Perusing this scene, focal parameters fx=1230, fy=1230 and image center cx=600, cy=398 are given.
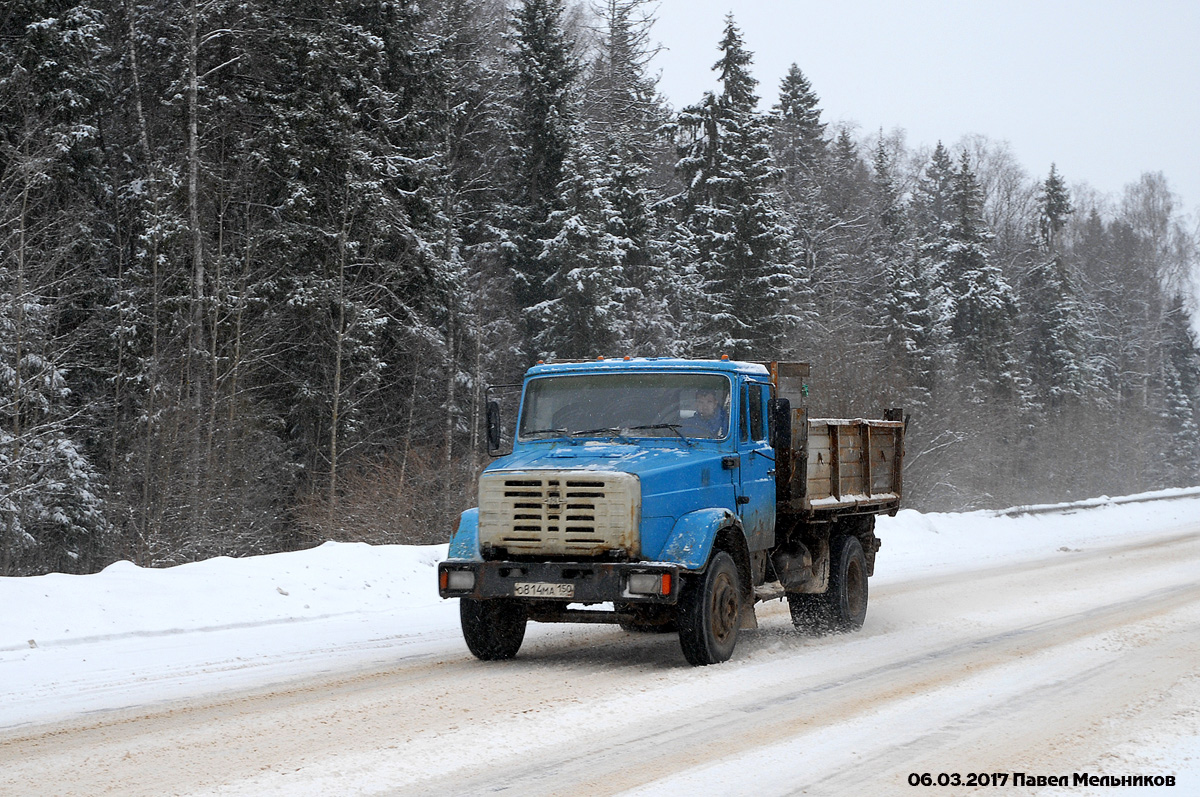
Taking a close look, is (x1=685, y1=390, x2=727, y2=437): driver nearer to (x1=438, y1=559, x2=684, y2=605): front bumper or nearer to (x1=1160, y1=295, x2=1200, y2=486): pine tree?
(x1=438, y1=559, x2=684, y2=605): front bumper

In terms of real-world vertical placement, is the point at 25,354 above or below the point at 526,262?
below

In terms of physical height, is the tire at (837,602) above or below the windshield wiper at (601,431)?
below

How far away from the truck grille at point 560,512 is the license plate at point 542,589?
23cm

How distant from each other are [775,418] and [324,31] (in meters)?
23.1

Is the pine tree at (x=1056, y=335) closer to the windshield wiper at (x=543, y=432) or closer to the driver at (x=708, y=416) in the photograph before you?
the driver at (x=708, y=416)

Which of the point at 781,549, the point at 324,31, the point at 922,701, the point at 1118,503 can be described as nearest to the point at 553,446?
the point at 781,549

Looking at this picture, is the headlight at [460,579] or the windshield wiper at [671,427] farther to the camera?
the windshield wiper at [671,427]

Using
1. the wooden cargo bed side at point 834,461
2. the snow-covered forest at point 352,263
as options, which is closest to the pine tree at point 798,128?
the snow-covered forest at point 352,263

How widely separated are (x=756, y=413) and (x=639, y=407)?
1.11 meters

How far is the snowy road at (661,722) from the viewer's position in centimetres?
609

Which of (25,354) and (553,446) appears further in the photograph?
(25,354)

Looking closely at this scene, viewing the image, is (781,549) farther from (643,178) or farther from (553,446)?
(643,178)

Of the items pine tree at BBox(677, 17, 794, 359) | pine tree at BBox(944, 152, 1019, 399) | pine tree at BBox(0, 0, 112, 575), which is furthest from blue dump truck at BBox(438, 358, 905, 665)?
pine tree at BBox(944, 152, 1019, 399)

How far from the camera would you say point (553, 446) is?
33.4 feet
